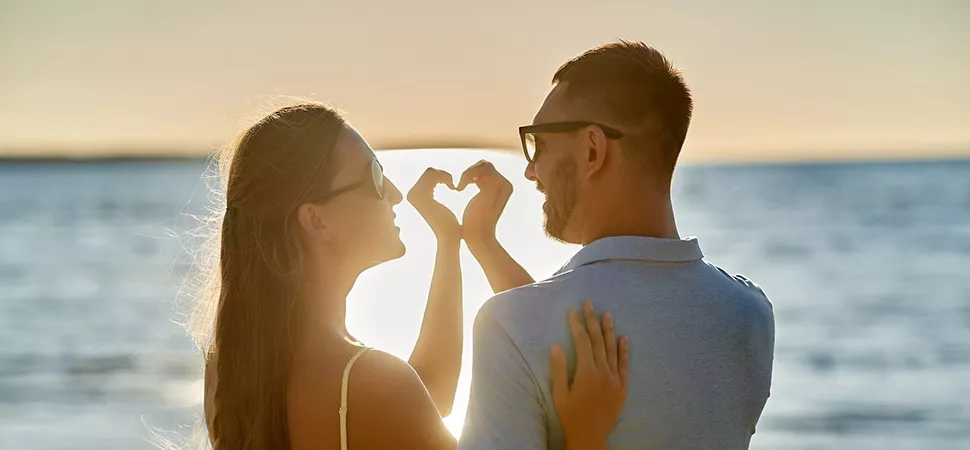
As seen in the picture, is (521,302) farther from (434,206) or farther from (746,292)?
(434,206)

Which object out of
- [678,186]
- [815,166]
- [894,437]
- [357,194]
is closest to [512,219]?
[894,437]

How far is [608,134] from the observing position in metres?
2.58

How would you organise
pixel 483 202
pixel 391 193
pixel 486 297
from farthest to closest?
pixel 486 297
pixel 483 202
pixel 391 193

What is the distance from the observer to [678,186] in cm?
5641

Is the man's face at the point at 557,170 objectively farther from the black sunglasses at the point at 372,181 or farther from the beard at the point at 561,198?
the black sunglasses at the point at 372,181

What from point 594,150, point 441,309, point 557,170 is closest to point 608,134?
point 594,150

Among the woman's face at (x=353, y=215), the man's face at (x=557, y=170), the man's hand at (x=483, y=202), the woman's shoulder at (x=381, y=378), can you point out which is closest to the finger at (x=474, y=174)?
the man's hand at (x=483, y=202)

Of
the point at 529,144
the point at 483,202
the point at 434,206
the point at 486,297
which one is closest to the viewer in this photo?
the point at 529,144

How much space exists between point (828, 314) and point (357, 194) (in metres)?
15.2

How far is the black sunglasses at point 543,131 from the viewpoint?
2584 mm

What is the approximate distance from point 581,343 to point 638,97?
641mm

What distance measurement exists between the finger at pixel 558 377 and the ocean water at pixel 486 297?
0.99 meters

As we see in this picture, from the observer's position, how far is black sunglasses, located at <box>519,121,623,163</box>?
258 centimetres

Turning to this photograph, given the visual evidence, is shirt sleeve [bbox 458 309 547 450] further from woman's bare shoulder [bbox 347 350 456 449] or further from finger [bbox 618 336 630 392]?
woman's bare shoulder [bbox 347 350 456 449]
